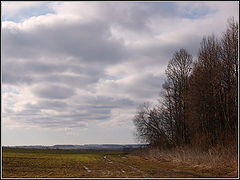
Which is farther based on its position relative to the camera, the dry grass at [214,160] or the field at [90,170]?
the dry grass at [214,160]

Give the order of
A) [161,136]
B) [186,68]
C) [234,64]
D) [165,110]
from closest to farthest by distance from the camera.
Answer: [234,64] → [186,68] → [165,110] → [161,136]

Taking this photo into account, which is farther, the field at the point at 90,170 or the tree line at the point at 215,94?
the tree line at the point at 215,94

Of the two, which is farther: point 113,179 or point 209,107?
point 209,107

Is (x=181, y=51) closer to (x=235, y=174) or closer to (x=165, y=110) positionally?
(x=165, y=110)

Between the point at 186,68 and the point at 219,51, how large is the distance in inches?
472

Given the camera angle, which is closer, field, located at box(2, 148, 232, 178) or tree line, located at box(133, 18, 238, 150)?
field, located at box(2, 148, 232, 178)

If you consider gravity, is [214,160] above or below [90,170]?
above

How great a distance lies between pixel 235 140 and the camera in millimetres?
25922

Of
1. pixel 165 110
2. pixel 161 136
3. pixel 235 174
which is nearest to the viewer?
pixel 235 174

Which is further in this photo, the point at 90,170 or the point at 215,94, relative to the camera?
the point at 215,94

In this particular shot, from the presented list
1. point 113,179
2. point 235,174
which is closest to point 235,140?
point 235,174

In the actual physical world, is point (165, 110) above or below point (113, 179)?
above

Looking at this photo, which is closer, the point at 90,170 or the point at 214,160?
the point at 90,170

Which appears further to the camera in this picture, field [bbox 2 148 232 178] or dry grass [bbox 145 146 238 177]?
dry grass [bbox 145 146 238 177]
